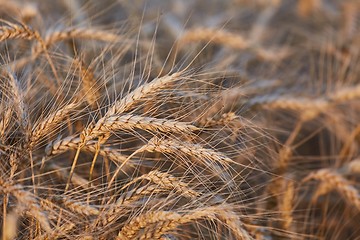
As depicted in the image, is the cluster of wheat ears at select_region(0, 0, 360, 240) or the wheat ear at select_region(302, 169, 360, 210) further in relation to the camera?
the wheat ear at select_region(302, 169, 360, 210)

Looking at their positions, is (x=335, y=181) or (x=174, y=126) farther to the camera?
(x=335, y=181)

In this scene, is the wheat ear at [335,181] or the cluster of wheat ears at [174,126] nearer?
the cluster of wheat ears at [174,126]

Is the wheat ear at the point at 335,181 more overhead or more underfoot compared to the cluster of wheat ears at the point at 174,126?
more underfoot

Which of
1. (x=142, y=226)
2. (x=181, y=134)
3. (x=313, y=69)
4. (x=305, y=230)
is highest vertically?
(x=181, y=134)

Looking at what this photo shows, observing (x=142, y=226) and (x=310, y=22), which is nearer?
(x=142, y=226)

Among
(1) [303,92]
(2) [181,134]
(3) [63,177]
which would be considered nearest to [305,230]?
(1) [303,92]

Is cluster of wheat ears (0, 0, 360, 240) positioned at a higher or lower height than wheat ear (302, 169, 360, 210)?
higher

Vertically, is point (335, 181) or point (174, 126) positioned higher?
point (174, 126)

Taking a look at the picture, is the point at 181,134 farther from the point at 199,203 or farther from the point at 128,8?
the point at 128,8
